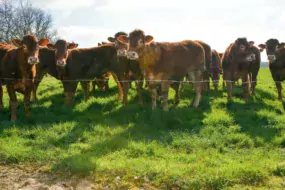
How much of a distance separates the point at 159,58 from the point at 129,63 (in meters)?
1.49

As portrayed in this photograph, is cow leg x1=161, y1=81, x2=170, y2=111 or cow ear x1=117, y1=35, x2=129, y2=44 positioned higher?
cow ear x1=117, y1=35, x2=129, y2=44

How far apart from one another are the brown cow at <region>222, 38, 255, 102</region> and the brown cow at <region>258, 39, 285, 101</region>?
1000 mm

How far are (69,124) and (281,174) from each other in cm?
502

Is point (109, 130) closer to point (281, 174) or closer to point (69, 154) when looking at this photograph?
point (69, 154)

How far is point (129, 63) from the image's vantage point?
11.0m

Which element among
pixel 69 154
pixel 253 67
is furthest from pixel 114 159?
pixel 253 67

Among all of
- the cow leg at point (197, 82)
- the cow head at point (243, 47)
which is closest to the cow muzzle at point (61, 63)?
the cow leg at point (197, 82)

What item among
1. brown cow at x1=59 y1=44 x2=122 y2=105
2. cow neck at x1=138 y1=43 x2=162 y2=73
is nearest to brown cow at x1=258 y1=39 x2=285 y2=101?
cow neck at x1=138 y1=43 x2=162 y2=73

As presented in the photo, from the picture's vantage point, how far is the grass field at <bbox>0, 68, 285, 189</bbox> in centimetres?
546

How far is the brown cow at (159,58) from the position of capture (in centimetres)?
952

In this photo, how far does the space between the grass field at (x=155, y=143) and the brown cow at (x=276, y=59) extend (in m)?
1.29

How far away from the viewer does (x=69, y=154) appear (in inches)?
256

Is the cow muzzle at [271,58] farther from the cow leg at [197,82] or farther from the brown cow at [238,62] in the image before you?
the cow leg at [197,82]

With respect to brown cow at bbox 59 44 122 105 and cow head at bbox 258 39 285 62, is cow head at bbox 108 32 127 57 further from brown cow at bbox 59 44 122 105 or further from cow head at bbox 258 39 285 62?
cow head at bbox 258 39 285 62
